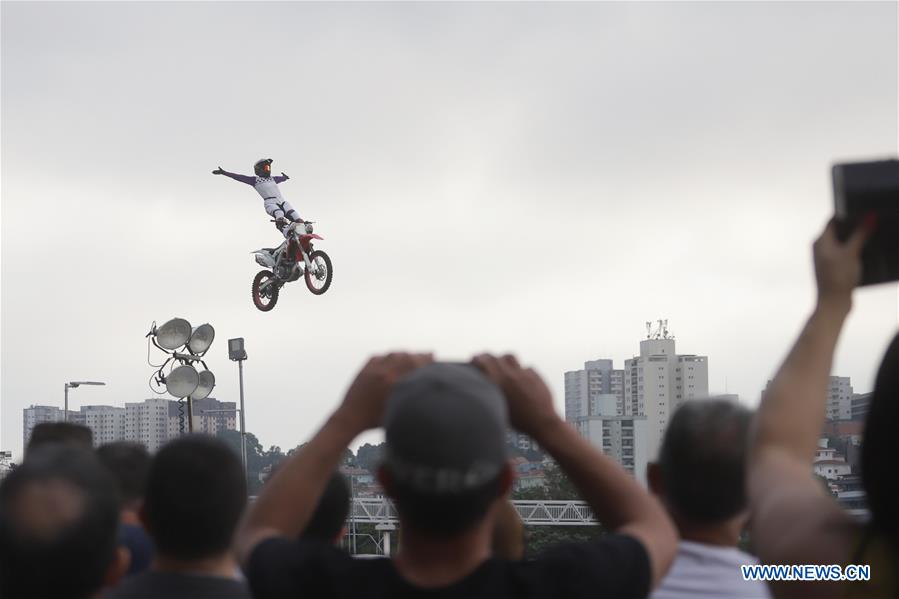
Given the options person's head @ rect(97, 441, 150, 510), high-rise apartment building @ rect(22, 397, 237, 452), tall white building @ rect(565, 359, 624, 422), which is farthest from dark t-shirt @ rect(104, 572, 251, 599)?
tall white building @ rect(565, 359, 624, 422)

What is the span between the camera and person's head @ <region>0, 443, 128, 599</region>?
2195 mm

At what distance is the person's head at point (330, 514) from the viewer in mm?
3453

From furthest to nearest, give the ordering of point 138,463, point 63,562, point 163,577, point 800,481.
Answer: point 138,463 < point 163,577 < point 63,562 < point 800,481

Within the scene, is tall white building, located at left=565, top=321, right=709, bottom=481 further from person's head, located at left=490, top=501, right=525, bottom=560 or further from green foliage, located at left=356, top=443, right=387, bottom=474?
person's head, located at left=490, top=501, right=525, bottom=560

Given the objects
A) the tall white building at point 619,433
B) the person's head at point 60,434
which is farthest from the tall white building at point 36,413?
the person's head at point 60,434

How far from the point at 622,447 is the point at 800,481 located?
114430mm

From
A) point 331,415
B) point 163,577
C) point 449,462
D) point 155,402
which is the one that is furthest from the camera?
point 155,402

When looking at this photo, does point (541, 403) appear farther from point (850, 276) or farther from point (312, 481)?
point (850, 276)

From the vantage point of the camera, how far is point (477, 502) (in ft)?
6.62

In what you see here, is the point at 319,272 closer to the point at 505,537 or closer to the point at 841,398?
the point at 505,537

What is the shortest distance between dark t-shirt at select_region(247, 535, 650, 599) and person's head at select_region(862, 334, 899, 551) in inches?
23.4

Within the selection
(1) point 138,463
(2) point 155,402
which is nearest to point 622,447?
(2) point 155,402

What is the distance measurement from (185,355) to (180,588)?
35.7 feet

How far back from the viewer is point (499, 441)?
6.56 feet
